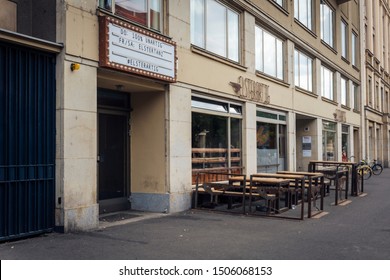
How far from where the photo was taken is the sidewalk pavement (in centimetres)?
634

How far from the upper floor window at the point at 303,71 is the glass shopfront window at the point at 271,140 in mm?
2627

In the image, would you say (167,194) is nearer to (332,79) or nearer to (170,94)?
(170,94)

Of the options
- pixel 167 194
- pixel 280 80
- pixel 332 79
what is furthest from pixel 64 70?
pixel 332 79

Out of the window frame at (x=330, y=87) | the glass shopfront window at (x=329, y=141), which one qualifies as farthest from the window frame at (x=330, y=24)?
the glass shopfront window at (x=329, y=141)

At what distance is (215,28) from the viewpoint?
12.9 m

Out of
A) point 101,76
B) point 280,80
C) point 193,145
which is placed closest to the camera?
point 101,76

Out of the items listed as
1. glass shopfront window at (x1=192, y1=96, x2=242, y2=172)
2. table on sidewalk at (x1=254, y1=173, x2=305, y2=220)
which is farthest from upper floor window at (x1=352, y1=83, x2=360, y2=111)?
table on sidewalk at (x1=254, y1=173, x2=305, y2=220)

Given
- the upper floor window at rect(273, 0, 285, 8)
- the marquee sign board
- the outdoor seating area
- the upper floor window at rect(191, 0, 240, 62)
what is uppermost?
the upper floor window at rect(273, 0, 285, 8)

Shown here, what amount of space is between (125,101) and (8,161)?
4.22 m

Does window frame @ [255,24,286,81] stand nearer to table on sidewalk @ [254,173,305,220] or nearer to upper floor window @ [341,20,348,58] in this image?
table on sidewalk @ [254,173,305,220]

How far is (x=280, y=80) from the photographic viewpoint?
667 inches

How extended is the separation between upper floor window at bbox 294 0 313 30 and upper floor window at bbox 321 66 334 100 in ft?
9.20

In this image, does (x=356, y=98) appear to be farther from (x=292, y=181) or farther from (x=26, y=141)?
(x=26, y=141)

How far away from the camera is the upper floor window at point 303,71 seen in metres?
19.1
